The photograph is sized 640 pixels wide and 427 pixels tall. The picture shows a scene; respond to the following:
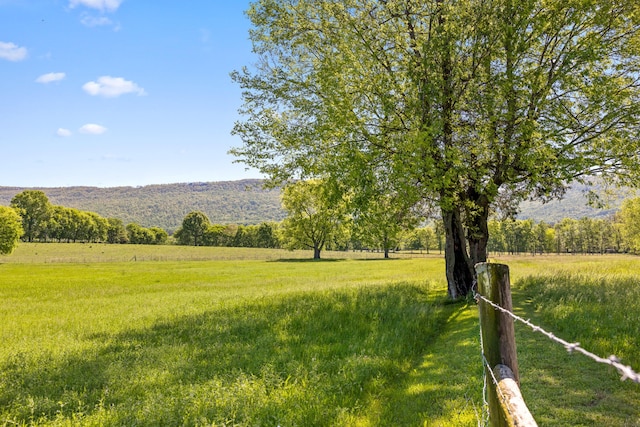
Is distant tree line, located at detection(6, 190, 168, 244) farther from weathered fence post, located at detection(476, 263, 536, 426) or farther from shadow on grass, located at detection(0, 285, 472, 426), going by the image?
weathered fence post, located at detection(476, 263, 536, 426)

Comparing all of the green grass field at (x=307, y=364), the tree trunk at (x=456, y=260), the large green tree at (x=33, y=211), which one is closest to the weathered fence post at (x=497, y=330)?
the green grass field at (x=307, y=364)

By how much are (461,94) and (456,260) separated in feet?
28.1

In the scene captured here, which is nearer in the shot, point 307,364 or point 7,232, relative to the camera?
point 307,364

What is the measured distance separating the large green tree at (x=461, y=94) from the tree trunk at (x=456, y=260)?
55.0 inches

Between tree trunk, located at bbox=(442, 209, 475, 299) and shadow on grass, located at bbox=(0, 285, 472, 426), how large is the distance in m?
6.30

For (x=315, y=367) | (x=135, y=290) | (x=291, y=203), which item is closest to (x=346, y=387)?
(x=315, y=367)

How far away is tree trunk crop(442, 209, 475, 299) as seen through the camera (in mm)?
20500

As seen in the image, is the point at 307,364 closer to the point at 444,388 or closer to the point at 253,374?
the point at 253,374

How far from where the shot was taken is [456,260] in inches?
822

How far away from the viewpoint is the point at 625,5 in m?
16.1

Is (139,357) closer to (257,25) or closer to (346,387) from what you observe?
(346,387)

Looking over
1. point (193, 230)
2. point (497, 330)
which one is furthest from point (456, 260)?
point (193, 230)

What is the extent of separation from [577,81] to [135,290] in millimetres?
30366

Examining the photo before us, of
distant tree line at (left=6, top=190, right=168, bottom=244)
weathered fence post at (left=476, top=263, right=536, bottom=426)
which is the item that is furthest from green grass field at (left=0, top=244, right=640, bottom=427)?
distant tree line at (left=6, top=190, right=168, bottom=244)
